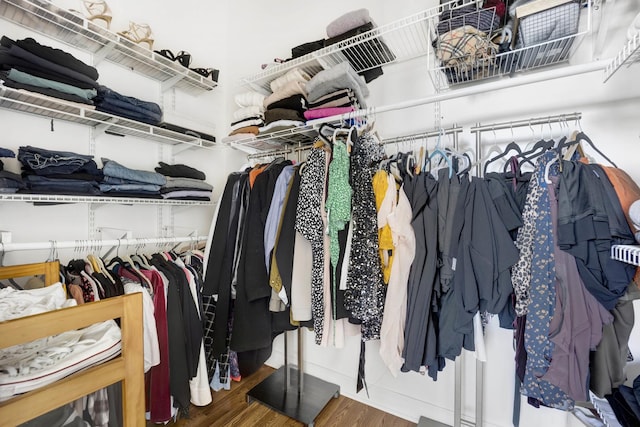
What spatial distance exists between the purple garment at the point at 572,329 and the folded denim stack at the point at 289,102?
134 centimetres

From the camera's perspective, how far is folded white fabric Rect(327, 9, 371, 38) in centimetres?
135

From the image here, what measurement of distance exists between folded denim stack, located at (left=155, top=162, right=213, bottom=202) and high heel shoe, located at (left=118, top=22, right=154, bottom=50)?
29.0 inches

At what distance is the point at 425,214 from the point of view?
110cm

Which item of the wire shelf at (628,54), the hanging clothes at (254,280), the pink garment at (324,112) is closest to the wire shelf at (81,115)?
the hanging clothes at (254,280)

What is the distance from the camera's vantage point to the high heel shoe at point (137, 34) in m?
1.58

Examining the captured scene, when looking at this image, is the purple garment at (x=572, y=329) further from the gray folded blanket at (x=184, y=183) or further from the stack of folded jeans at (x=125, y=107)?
the stack of folded jeans at (x=125, y=107)

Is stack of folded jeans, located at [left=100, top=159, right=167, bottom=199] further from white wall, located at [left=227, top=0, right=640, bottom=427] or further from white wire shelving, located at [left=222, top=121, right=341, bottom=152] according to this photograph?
white wall, located at [left=227, top=0, right=640, bottom=427]

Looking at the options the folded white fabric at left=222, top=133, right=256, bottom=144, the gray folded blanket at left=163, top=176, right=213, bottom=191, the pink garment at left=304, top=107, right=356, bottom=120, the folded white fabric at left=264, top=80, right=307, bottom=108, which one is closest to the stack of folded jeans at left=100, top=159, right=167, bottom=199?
the gray folded blanket at left=163, top=176, right=213, bottom=191

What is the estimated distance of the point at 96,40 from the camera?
1477mm

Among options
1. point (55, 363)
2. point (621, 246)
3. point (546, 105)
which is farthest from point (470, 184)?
point (55, 363)

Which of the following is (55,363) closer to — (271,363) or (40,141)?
(40,141)

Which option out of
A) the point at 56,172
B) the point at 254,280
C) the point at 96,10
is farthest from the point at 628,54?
the point at 96,10

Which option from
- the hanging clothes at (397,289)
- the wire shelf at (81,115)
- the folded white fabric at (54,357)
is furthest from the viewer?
the wire shelf at (81,115)

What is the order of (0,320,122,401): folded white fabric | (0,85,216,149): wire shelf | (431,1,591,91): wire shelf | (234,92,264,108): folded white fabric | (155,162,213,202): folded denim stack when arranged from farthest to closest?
(234,92,264,108): folded white fabric, (155,162,213,202): folded denim stack, (0,85,216,149): wire shelf, (431,1,591,91): wire shelf, (0,320,122,401): folded white fabric
